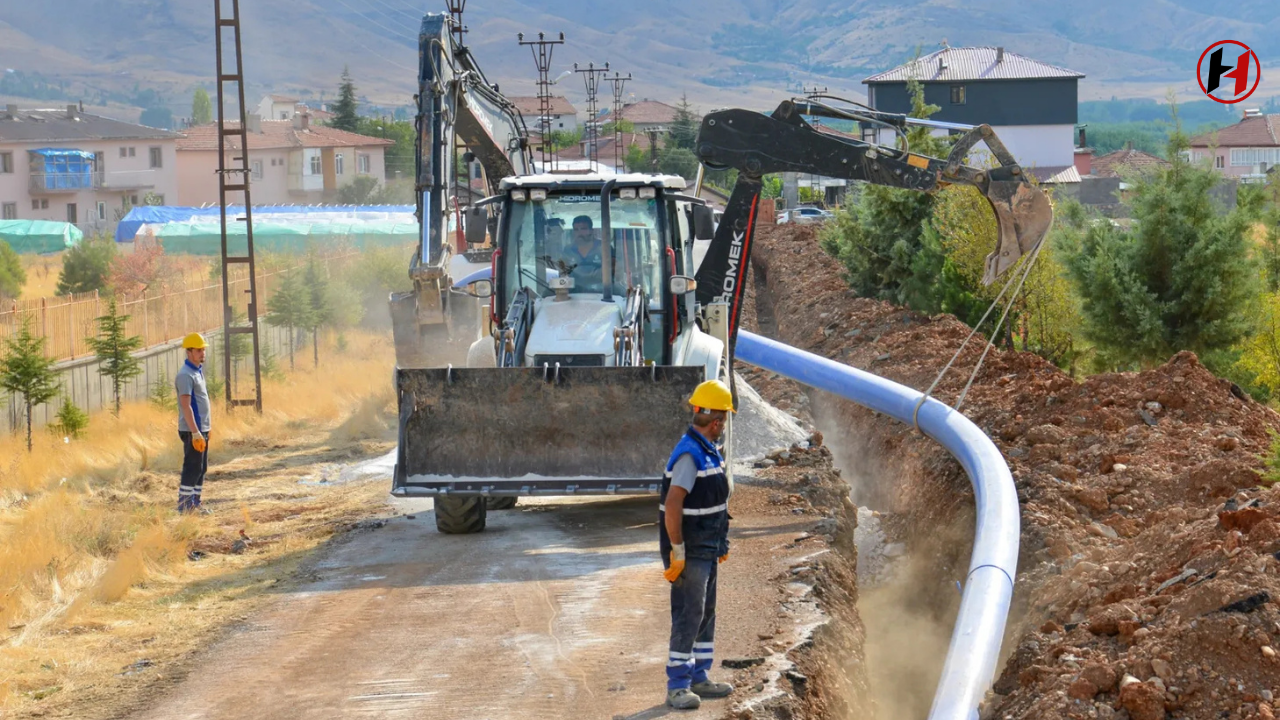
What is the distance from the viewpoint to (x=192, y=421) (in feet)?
48.8

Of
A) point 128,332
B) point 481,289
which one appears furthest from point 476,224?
point 128,332

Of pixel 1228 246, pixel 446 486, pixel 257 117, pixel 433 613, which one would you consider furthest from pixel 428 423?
pixel 257 117

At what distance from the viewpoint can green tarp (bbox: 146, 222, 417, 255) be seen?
6222cm

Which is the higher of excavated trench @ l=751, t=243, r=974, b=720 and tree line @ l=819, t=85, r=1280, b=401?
tree line @ l=819, t=85, r=1280, b=401

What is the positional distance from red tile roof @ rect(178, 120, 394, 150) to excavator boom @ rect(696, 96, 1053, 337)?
291 feet

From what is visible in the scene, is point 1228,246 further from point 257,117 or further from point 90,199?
point 257,117

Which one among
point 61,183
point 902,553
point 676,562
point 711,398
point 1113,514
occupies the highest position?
point 61,183

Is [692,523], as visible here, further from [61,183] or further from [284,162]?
[284,162]

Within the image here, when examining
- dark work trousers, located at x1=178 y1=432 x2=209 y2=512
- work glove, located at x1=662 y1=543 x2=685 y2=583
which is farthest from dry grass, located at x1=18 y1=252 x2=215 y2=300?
Result: work glove, located at x1=662 y1=543 x2=685 y2=583

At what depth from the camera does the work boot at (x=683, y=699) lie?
8.03 metres

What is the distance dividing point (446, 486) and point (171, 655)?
3049mm

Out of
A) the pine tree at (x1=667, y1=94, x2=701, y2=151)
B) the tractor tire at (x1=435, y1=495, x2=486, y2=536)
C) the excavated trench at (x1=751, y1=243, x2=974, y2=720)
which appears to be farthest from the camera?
the pine tree at (x1=667, y1=94, x2=701, y2=151)

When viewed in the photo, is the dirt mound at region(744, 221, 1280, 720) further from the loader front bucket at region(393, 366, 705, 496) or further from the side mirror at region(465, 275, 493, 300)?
the side mirror at region(465, 275, 493, 300)

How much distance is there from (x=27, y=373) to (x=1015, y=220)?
1542 centimetres
